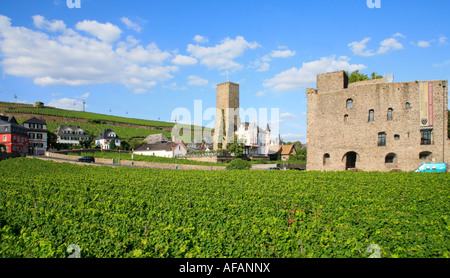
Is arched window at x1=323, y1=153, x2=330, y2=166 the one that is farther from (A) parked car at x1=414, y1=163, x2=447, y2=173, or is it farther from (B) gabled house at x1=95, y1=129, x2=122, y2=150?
(B) gabled house at x1=95, y1=129, x2=122, y2=150

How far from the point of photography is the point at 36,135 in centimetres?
7438

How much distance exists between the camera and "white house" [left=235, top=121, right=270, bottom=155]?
73.4 metres

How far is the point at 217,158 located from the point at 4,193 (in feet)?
140

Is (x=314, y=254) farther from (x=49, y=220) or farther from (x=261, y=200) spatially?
(x=49, y=220)

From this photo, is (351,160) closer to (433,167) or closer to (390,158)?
(390,158)

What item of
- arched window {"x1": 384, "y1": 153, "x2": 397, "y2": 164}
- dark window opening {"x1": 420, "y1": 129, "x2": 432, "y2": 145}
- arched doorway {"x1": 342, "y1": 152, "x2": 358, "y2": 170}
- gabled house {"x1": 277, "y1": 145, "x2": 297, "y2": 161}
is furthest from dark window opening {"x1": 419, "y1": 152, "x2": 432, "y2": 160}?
gabled house {"x1": 277, "y1": 145, "x2": 297, "y2": 161}

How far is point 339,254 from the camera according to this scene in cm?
712

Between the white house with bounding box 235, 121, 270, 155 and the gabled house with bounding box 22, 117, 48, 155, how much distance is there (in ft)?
162

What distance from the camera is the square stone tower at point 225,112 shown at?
2805 inches

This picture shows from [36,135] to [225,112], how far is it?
157 feet
